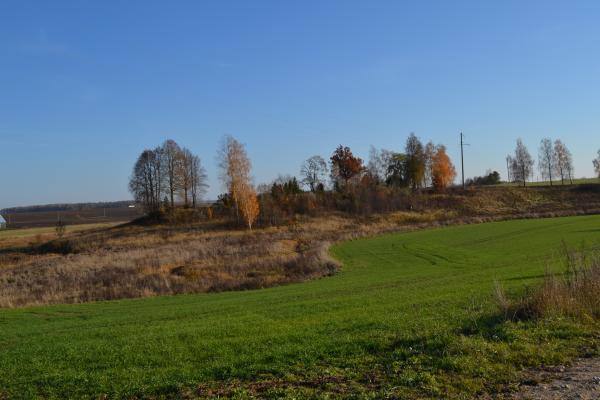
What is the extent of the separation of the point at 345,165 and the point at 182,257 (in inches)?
2333

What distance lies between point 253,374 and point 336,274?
77.1 feet

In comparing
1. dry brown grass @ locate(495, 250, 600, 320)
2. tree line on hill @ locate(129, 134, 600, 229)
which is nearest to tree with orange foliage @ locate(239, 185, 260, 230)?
tree line on hill @ locate(129, 134, 600, 229)

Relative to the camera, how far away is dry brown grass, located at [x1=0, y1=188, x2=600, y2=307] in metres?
28.8

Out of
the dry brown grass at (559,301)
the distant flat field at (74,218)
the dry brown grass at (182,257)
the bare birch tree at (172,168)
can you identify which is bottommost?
the dry brown grass at (182,257)

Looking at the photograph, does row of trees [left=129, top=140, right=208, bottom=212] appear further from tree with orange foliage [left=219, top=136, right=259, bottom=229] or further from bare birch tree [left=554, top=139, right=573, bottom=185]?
bare birch tree [left=554, top=139, right=573, bottom=185]

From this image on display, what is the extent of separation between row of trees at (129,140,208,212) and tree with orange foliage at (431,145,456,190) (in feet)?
141

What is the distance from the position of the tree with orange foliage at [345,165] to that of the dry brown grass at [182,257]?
17944 millimetres

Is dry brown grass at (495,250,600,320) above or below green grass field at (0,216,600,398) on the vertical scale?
above

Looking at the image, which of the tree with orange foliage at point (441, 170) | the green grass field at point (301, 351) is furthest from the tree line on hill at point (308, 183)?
the green grass field at point (301, 351)

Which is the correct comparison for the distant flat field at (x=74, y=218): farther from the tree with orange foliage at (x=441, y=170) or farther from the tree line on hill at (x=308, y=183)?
the tree with orange foliage at (x=441, y=170)

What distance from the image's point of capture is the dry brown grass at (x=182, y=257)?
28797mm

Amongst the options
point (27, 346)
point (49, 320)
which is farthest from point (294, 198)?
point (27, 346)

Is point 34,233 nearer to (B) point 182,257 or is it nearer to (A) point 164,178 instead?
(A) point 164,178

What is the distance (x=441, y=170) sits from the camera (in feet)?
307
